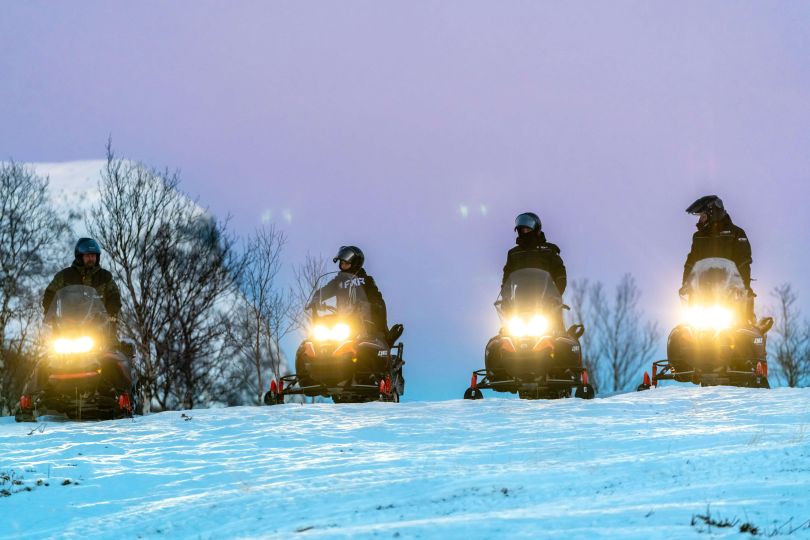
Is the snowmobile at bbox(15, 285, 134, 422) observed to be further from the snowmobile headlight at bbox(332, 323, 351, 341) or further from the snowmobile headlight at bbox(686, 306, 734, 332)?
the snowmobile headlight at bbox(686, 306, 734, 332)

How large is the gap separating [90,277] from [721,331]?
11387mm

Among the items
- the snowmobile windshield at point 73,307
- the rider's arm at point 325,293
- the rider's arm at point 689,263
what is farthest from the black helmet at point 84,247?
the rider's arm at point 689,263

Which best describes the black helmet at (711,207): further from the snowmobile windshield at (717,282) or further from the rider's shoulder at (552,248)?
the rider's shoulder at (552,248)

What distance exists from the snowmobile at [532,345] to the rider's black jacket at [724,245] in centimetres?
290

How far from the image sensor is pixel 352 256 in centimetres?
1803

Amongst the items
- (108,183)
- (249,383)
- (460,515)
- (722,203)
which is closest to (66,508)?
(460,515)

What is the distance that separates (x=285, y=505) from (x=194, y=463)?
8.80ft

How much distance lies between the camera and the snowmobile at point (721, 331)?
17.7 m

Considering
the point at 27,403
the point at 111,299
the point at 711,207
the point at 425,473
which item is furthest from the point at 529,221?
the point at 27,403

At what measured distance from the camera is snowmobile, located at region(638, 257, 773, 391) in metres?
17.7

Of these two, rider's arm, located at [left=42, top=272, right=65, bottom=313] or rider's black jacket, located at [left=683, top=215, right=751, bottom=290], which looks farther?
rider's black jacket, located at [left=683, top=215, right=751, bottom=290]

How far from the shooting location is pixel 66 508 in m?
9.18

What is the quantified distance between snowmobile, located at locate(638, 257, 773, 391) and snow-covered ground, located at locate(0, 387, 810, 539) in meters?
3.13

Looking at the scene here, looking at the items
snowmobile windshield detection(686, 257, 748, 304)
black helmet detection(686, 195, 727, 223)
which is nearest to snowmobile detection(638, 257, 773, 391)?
snowmobile windshield detection(686, 257, 748, 304)
